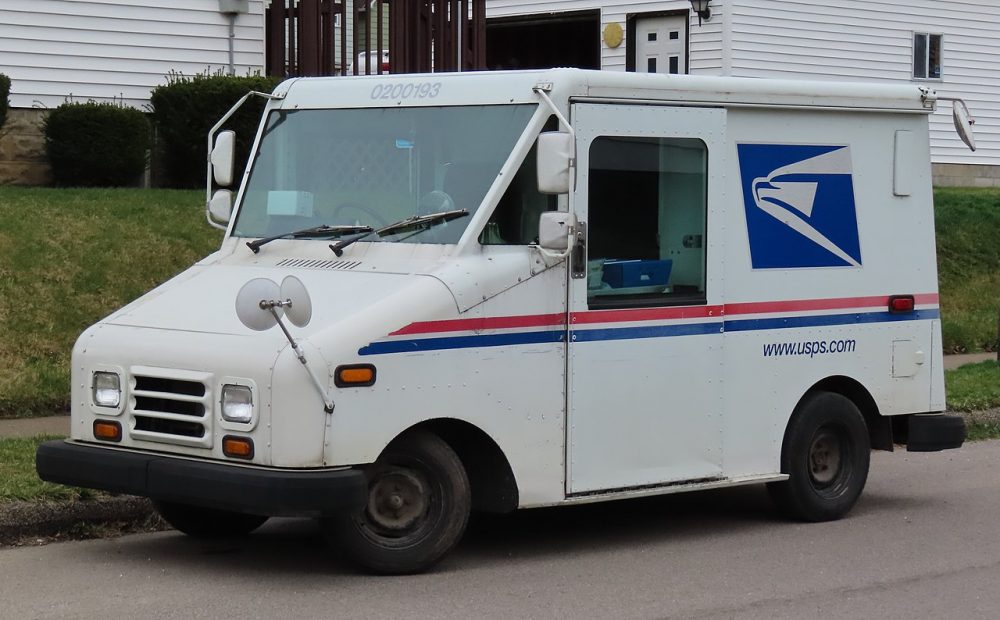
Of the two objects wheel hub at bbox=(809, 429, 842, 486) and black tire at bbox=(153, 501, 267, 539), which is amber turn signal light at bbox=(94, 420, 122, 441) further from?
wheel hub at bbox=(809, 429, 842, 486)

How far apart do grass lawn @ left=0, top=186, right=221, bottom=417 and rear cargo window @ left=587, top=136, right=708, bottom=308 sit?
5.36 m

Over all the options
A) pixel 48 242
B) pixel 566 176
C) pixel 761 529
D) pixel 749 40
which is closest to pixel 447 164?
pixel 566 176

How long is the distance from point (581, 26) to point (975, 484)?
1995cm

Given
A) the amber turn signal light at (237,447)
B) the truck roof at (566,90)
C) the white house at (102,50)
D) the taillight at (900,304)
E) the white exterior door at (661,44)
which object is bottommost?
the amber turn signal light at (237,447)

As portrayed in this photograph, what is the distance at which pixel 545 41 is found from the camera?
1192 inches

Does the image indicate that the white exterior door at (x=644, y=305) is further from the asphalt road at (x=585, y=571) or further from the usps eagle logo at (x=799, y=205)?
the asphalt road at (x=585, y=571)

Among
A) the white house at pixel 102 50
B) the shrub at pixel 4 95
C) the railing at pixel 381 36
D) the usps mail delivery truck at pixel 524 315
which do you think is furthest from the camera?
the railing at pixel 381 36

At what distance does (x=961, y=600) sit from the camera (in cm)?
729

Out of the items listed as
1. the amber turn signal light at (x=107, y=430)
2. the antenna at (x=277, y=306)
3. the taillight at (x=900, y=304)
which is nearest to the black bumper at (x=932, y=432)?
the taillight at (x=900, y=304)

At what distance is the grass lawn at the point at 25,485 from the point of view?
841 cm

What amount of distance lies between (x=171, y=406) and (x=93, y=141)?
434 inches

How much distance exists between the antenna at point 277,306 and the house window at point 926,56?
948 inches

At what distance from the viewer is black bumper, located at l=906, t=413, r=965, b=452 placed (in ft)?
31.7

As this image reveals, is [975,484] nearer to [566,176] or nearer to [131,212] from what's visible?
[566,176]
